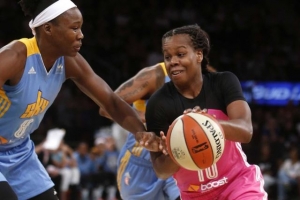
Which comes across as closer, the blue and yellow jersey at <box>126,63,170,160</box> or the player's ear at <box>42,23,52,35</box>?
the player's ear at <box>42,23,52,35</box>

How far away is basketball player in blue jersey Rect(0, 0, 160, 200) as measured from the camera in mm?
3832

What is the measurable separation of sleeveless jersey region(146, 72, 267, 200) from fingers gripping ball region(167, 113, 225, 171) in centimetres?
40

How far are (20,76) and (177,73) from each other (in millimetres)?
942

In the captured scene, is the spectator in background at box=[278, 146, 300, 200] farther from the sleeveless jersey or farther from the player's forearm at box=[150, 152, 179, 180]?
the player's forearm at box=[150, 152, 179, 180]

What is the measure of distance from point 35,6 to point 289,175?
26.7 ft

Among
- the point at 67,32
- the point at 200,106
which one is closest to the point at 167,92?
the point at 200,106

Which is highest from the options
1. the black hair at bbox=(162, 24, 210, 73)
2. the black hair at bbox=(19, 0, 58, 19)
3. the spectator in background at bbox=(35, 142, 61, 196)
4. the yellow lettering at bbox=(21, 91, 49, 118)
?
the black hair at bbox=(19, 0, 58, 19)

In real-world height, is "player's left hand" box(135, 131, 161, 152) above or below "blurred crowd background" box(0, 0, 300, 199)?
above

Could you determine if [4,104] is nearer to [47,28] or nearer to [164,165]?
[47,28]

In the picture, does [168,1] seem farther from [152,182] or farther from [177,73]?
[177,73]

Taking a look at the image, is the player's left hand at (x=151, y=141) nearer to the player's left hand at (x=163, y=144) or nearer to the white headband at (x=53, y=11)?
the player's left hand at (x=163, y=144)

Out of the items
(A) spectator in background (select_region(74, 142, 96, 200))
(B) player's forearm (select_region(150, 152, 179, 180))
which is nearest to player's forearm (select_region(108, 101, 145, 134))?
(B) player's forearm (select_region(150, 152, 179, 180))

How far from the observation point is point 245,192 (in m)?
3.88

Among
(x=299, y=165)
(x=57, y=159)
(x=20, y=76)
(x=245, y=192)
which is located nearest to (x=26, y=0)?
(x=20, y=76)
